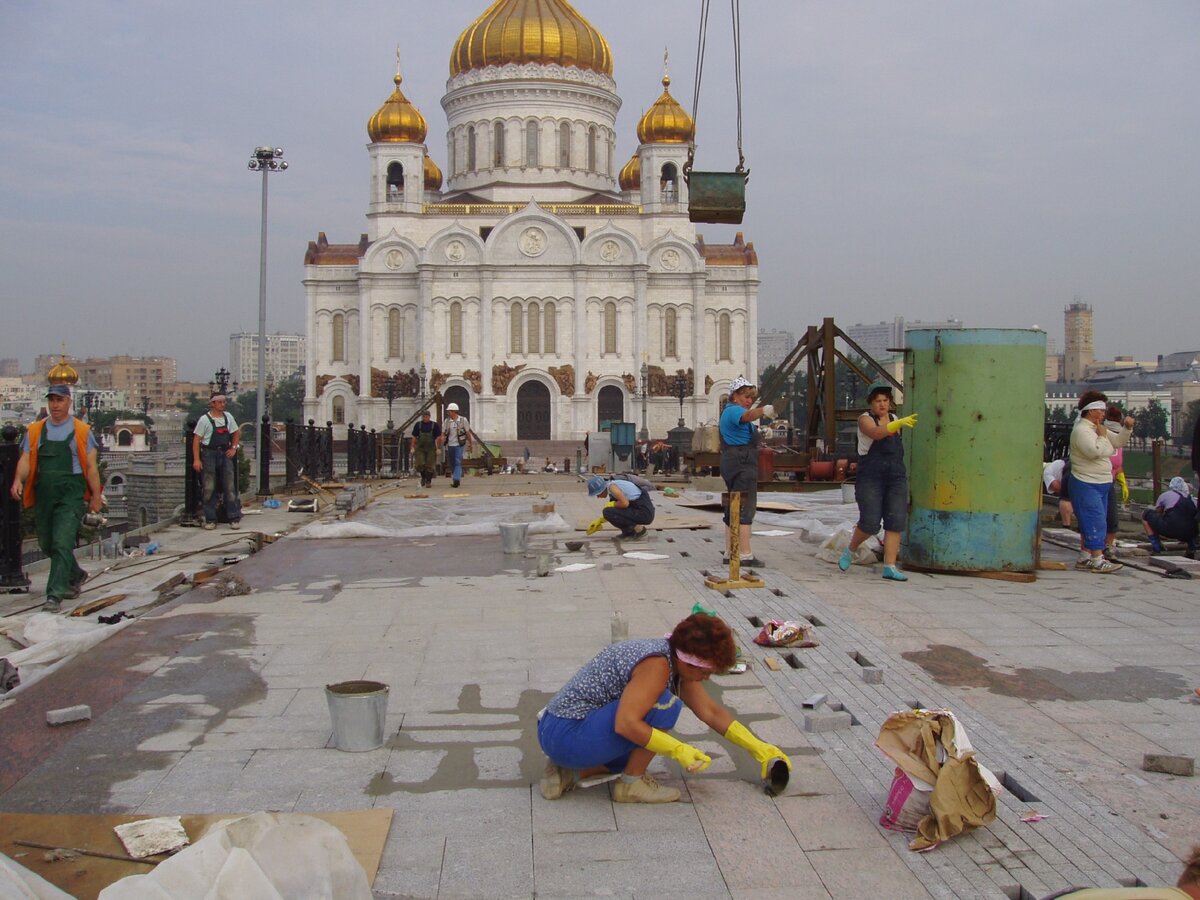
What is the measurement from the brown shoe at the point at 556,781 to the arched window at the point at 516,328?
179ft

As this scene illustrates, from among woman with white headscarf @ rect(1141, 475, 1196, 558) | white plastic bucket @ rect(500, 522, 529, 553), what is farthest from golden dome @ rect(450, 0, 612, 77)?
woman with white headscarf @ rect(1141, 475, 1196, 558)

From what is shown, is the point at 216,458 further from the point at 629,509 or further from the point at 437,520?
the point at 629,509

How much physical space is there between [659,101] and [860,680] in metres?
58.2

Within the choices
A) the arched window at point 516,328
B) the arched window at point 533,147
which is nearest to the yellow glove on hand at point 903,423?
the arched window at point 516,328

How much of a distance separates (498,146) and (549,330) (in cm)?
1059

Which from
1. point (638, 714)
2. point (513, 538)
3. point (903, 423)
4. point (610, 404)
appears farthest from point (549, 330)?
point (638, 714)

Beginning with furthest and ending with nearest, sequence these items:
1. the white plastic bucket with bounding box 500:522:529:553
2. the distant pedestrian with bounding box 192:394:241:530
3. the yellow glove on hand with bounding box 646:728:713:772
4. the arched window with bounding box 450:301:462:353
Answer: the arched window with bounding box 450:301:462:353 < the distant pedestrian with bounding box 192:394:241:530 < the white plastic bucket with bounding box 500:522:529:553 < the yellow glove on hand with bounding box 646:728:713:772

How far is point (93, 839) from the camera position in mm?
4023

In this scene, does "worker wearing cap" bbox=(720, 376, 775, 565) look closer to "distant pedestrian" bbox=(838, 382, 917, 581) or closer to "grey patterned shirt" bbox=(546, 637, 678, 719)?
"distant pedestrian" bbox=(838, 382, 917, 581)

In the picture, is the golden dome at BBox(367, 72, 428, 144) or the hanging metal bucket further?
the golden dome at BBox(367, 72, 428, 144)

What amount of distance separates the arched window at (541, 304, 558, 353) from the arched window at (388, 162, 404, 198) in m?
10.1

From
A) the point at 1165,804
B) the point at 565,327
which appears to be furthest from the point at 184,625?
the point at 565,327

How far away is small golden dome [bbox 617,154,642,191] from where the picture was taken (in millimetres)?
65000

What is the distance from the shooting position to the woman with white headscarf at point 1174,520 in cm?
1134
